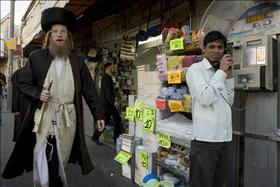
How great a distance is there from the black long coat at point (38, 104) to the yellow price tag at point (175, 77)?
918mm

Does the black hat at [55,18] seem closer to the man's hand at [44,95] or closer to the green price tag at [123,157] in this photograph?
the man's hand at [44,95]

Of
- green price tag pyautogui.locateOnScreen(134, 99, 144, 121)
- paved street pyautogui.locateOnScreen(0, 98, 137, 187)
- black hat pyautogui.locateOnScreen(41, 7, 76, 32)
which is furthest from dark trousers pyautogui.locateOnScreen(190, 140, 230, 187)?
paved street pyautogui.locateOnScreen(0, 98, 137, 187)

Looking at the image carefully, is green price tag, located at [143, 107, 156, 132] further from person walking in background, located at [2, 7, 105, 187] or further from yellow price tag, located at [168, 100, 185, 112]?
person walking in background, located at [2, 7, 105, 187]

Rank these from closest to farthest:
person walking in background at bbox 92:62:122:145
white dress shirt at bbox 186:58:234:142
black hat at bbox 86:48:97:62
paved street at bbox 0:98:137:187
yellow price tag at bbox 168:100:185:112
A: white dress shirt at bbox 186:58:234:142 < yellow price tag at bbox 168:100:185:112 < paved street at bbox 0:98:137:187 < person walking in background at bbox 92:62:122:145 < black hat at bbox 86:48:97:62

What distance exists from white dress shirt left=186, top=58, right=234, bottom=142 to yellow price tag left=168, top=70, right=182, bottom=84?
2.74ft

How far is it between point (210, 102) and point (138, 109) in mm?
2169

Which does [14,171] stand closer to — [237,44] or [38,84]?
[38,84]

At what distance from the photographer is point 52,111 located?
11.1 ft

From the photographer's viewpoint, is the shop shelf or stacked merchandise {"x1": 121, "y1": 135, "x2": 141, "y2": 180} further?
stacked merchandise {"x1": 121, "y1": 135, "x2": 141, "y2": 180}

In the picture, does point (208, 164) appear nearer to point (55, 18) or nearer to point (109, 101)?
point (55, 18)

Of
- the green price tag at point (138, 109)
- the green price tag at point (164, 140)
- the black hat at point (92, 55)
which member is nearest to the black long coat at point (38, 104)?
the green price tag at point (164, 140)

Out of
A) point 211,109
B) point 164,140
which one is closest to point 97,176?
point 164,140

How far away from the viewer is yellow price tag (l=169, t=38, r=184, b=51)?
4094 millimetres

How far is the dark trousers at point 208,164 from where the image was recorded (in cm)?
310
